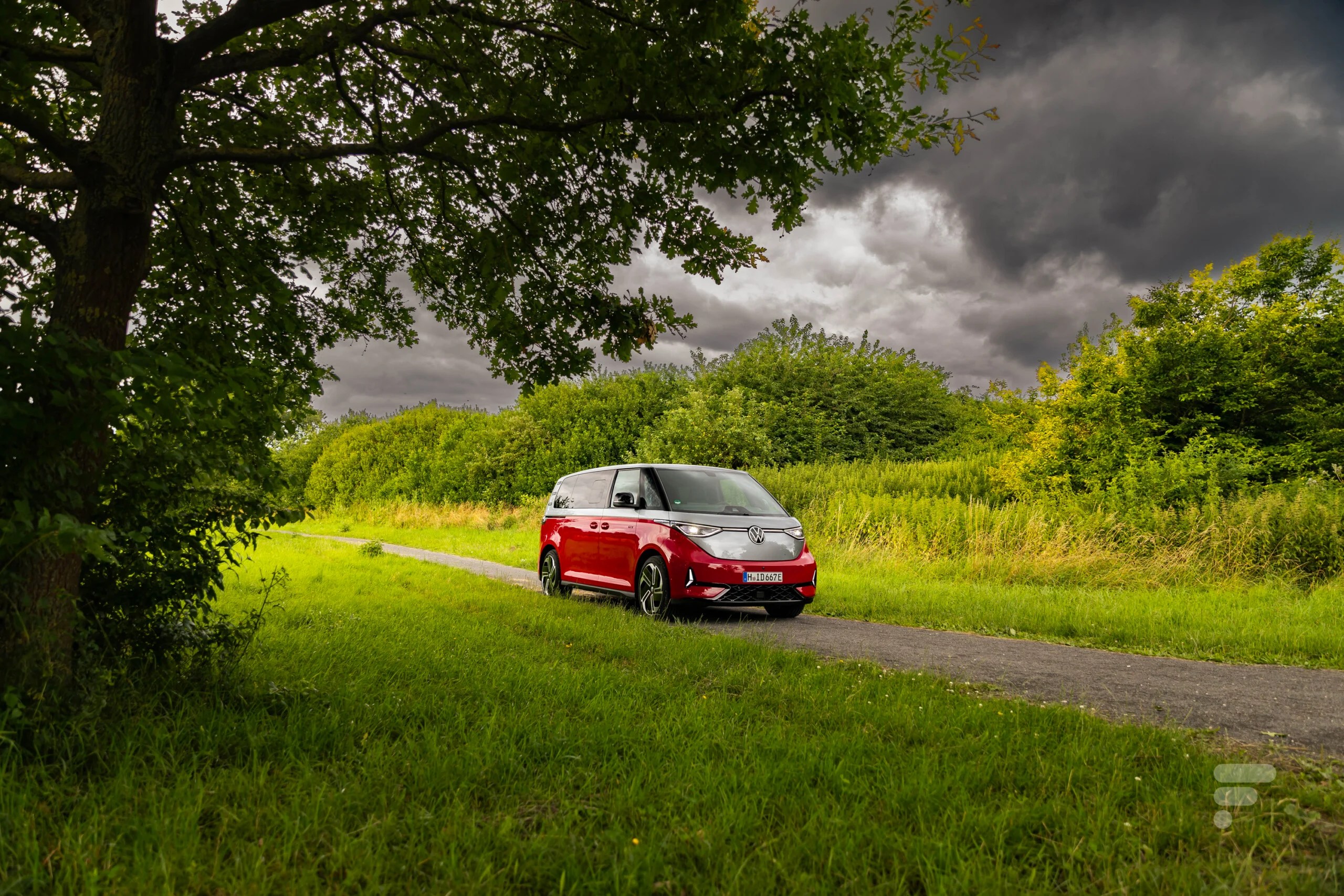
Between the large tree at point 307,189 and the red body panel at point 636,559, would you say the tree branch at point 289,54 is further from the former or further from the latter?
the red body panel at point 636,559

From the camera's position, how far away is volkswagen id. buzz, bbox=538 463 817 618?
28.4 ft

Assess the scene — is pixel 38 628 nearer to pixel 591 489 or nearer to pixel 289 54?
pixel 289 54

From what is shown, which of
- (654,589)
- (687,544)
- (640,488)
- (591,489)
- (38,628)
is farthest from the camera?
(591,489)

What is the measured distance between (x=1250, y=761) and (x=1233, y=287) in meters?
21.2

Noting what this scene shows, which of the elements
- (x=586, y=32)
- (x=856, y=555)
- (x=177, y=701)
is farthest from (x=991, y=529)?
(x=177, y=701)

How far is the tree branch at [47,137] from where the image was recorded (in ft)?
12.5

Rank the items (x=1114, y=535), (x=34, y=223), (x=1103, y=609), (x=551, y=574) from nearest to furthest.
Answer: (x=34, y=223) < (x=1103, y=609) < (x=551, y=574) < (x=1114, y=535)

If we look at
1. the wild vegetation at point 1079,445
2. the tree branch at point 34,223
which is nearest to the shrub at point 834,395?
the wild vegetation at point 1079,445

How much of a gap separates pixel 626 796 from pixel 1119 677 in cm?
441

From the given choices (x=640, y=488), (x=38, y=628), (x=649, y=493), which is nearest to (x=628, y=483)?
(x=640, y=488)

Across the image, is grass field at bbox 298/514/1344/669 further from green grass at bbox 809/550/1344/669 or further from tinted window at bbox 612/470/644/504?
tinted window at bbox 612/470/644/504

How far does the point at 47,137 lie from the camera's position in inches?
153

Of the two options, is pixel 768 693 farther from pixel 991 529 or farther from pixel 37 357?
pixel 991 529

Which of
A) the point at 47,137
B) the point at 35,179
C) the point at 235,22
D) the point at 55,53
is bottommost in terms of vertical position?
the point at 35,179
